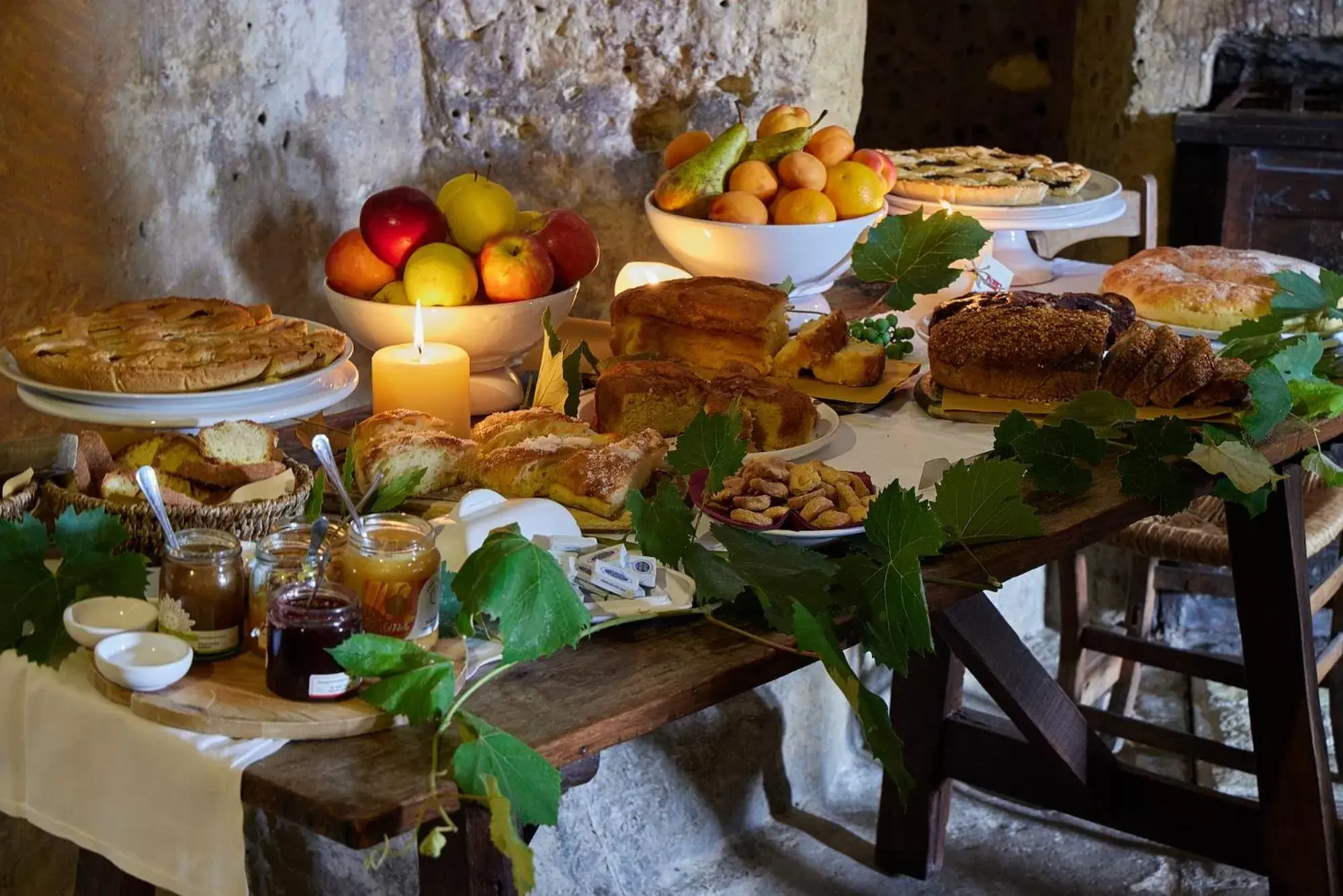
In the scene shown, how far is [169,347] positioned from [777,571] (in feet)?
2.17

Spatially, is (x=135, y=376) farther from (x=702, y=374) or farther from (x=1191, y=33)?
(x=1191, y=33)

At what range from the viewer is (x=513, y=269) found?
1729mm

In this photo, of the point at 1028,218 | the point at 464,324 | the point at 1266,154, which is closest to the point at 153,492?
the point at 464,324

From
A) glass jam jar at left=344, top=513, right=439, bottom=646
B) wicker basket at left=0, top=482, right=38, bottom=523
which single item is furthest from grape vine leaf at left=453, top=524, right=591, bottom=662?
wicker basket at left=0, top=482, right=38, bottom=523

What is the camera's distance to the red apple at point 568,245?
1795 millimetres

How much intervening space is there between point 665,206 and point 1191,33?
2.34 metres

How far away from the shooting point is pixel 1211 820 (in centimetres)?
206

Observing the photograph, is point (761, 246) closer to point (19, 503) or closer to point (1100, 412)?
point (1100, 412)

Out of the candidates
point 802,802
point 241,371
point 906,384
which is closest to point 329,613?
point 241,371

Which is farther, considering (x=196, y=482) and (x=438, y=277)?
(x=438, y=277)

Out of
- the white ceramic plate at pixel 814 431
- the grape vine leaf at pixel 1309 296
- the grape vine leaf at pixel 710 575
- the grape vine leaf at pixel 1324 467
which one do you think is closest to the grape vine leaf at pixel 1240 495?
the grape vine leaf at pixel 1324 467

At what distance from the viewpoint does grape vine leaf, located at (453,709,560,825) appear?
0.88m

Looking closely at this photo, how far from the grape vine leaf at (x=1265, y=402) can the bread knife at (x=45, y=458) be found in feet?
3.70

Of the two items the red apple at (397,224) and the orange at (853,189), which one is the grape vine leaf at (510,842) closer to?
the red apple at (397,224)
